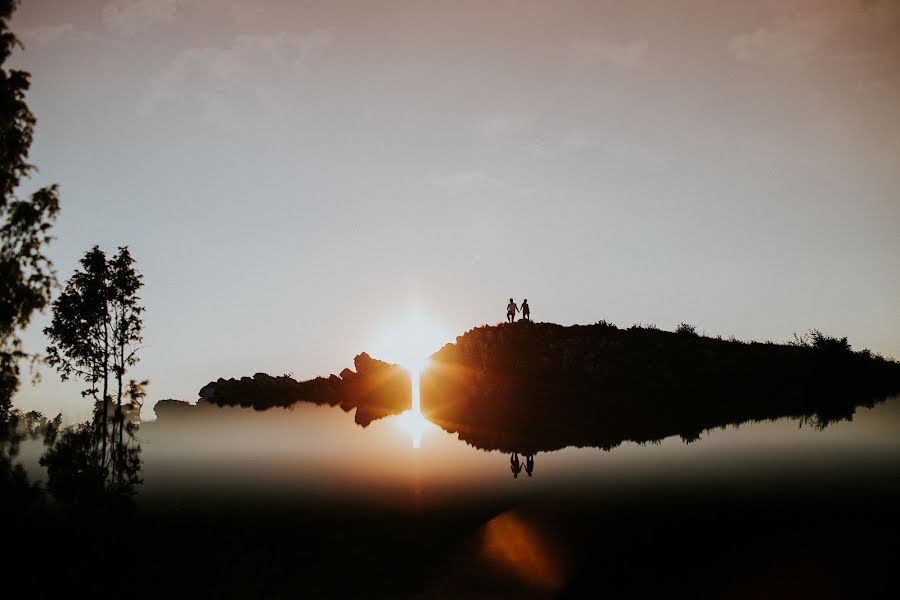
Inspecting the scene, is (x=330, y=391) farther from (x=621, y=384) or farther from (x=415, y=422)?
(x=621, y=384)

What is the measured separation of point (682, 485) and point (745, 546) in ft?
25.4

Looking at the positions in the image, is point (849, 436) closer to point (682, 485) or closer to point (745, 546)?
point (682, 485)

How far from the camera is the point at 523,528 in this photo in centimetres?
1998

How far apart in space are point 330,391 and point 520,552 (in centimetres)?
7457

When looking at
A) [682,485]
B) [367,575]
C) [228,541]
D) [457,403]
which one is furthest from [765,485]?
[457,403]

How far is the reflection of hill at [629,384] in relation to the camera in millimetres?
41875

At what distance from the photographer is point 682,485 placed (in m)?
24.7

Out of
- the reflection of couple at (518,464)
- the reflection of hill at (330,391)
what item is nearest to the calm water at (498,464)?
the reflection of couple at (518,464)

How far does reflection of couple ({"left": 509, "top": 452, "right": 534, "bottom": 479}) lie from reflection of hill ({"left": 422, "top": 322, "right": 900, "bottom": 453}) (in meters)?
3.24

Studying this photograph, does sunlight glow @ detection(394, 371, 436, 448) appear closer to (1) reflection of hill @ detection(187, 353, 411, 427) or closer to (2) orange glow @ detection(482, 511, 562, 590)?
(1) reflection of hill @ detection(187, 353, 411, 427)

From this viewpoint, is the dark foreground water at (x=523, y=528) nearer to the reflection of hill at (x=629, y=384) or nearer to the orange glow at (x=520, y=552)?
the orange glow at (x=520, y=552)

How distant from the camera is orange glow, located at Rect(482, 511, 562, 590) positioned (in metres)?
16.0

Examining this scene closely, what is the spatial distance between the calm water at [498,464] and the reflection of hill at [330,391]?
2572cm

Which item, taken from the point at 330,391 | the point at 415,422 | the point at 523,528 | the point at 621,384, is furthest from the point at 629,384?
the point at 330,391
